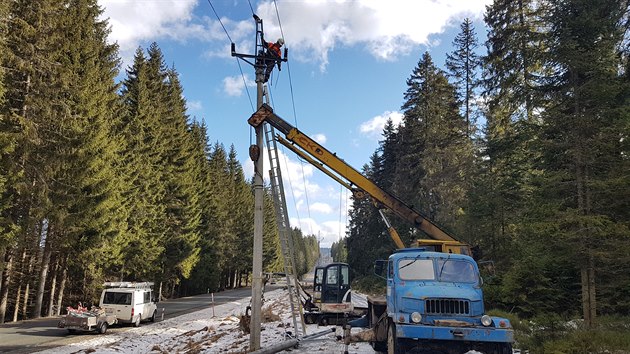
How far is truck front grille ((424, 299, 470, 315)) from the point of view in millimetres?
9922

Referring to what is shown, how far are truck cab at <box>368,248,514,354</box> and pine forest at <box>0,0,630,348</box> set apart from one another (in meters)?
2.01

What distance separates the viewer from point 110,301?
76.4 ft

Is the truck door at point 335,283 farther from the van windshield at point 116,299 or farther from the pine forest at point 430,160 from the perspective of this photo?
the van windshield at point 116,299

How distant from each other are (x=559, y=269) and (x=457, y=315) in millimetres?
10793

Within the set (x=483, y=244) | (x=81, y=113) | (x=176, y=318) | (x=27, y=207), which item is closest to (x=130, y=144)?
(x=81, y=113)

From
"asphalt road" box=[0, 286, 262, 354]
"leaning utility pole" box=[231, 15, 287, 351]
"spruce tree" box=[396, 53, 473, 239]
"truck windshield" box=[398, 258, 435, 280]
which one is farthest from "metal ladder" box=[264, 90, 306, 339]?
"spruce tree" box=[396, 53, 473, 239]

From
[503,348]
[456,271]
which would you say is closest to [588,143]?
[456,271]

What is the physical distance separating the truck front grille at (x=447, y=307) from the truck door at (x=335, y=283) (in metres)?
11.1

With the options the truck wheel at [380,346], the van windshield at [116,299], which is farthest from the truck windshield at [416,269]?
the van windshield at [116,299]

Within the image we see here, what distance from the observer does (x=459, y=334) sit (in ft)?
30.2

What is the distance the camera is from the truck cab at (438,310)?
927cm

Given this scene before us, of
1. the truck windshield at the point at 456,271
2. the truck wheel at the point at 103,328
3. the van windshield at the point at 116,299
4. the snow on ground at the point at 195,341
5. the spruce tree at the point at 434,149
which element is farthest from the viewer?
the spruce tree at the point at 434,149

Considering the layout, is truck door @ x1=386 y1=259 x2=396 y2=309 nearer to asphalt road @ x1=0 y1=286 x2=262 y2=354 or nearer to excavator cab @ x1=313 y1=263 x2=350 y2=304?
excavator cab @ x1=313 y1=263 x2=350 y2=304

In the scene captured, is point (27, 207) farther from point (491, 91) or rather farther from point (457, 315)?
point (491, 91)
